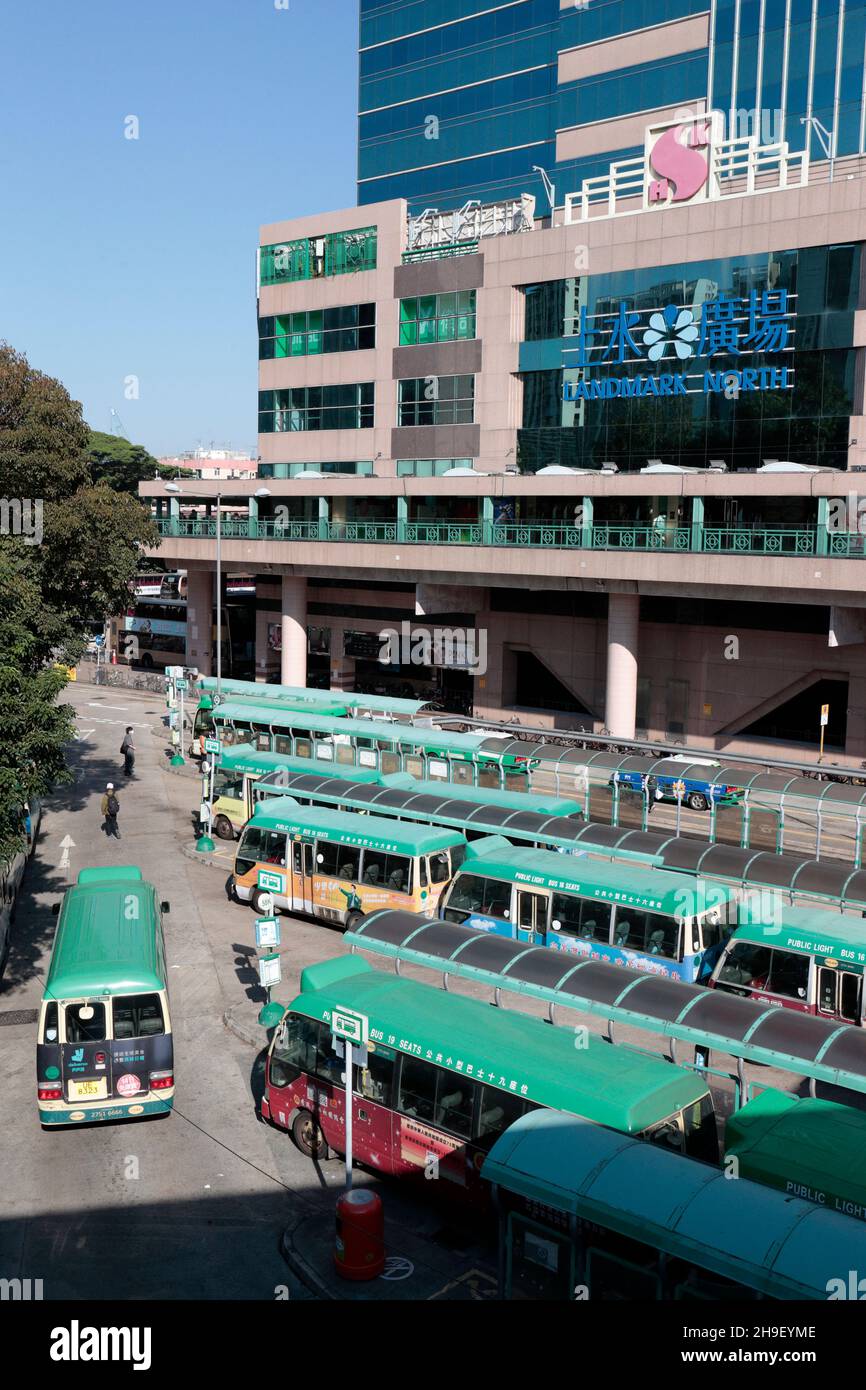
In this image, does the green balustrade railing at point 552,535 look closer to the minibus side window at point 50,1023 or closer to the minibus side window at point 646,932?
the minibus side window at point 646,932

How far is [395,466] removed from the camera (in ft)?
185

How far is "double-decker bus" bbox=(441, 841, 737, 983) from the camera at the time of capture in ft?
67.7

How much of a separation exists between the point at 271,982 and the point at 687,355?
33.8 meters

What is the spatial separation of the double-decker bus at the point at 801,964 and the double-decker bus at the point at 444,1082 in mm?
5537

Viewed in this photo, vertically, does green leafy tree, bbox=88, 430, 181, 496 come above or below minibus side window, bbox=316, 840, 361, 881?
above

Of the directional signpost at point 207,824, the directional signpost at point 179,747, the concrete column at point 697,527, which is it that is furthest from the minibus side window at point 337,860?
the directional signpost at point 179,747

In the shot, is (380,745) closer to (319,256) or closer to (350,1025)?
(350,1025)

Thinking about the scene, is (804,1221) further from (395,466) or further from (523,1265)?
(395,466)

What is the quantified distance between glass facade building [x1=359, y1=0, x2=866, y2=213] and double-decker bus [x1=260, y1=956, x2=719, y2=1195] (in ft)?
154

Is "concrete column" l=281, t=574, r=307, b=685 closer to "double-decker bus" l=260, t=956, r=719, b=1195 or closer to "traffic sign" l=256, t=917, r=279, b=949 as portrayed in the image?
"traffic sign" l=256, t=917, r=279, b=949

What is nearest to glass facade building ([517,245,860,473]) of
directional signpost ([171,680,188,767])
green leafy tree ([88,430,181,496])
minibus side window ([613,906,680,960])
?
directional signpost ([171,680,188,767])

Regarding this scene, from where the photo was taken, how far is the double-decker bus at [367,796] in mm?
26828
